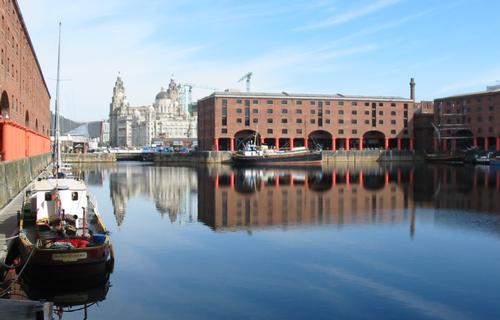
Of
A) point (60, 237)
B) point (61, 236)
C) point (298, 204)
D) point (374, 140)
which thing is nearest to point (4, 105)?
point (298, 204)

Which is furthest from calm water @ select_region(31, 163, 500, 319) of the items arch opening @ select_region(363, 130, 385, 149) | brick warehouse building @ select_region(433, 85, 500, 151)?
arch opening @ select_region(363, 130, 385, 149)

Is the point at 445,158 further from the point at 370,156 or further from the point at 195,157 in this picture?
the point at 195,157

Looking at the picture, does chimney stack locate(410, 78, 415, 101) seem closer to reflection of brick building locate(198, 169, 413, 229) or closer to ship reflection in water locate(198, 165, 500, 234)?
ship reflection in water locate(198, 165, 500, 234)

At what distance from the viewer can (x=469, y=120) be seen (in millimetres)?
129250

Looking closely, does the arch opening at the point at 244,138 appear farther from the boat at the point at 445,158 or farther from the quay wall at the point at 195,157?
the boat at the point at 445,158

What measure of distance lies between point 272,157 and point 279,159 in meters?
1.59

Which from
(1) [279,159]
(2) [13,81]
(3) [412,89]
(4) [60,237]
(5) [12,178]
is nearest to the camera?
(4) [60,237]

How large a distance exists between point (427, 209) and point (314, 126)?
3662 inches

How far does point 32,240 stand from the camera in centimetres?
2188

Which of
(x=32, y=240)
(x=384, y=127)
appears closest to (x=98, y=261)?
(x=32, y=240)

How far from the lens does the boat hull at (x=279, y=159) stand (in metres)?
116

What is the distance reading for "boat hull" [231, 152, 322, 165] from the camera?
11619cm

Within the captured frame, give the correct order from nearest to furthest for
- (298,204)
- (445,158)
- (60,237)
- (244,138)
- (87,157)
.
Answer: (60,237), (298,204), (445,158), (244,138), (87,157)

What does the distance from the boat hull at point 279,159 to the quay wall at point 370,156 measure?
542 centimetres
